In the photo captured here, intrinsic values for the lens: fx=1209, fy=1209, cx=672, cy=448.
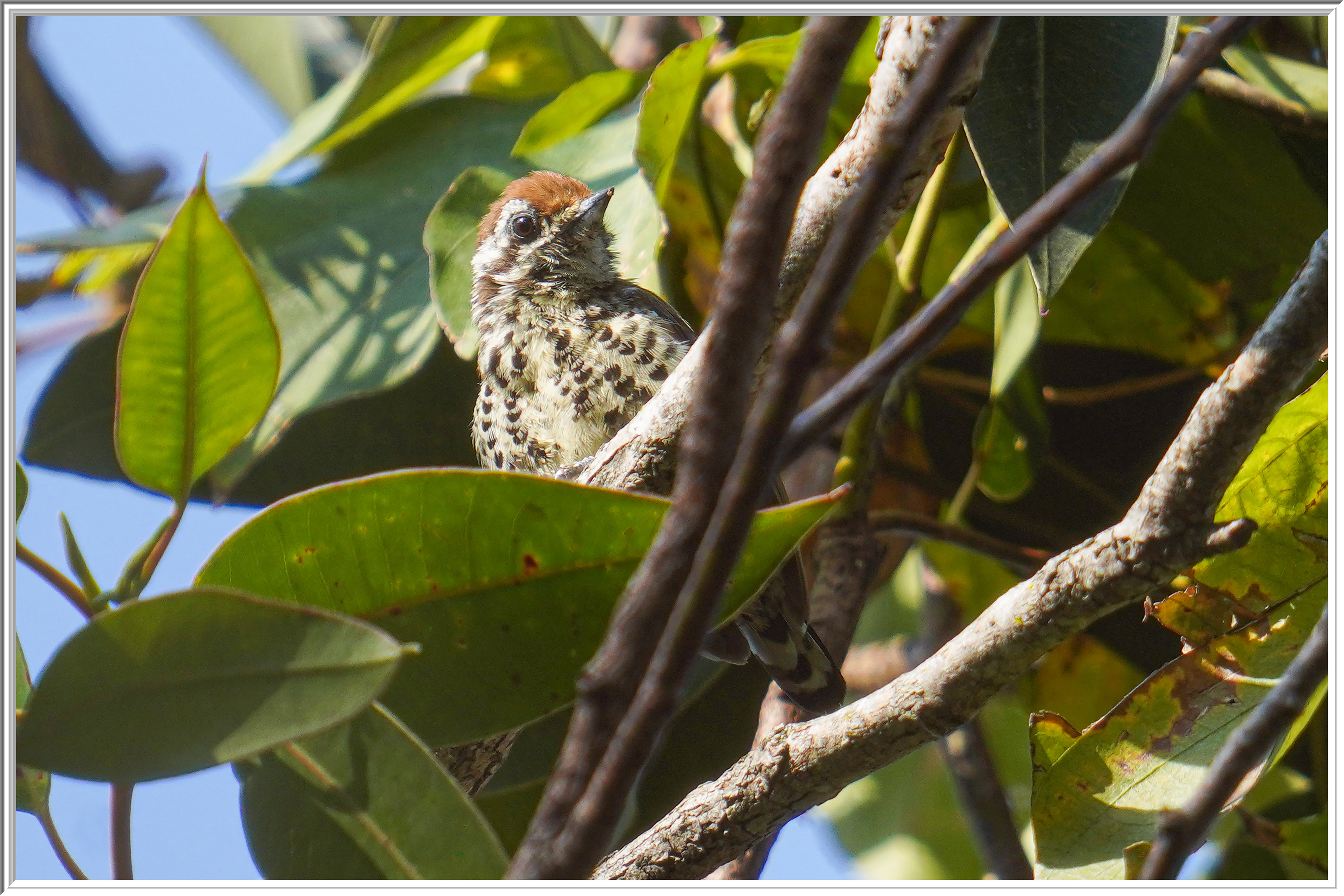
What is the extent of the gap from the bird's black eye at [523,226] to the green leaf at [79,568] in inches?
68.7

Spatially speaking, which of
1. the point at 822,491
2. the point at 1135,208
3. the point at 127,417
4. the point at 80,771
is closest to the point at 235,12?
the point at 127,417

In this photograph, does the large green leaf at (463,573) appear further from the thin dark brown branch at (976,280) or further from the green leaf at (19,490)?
the thin dark brown branch at (976,280)

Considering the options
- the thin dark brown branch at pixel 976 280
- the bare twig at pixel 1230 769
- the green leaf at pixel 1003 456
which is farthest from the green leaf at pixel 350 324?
the bare twig at pixel 1230 769

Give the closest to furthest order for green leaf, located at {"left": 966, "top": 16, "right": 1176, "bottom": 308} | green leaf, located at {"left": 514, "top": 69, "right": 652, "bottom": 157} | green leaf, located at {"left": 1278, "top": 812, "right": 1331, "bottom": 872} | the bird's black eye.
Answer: green leaf, located at {"left": 966, "top": 16, "right": 1176, "bottom": 308} < green leaf, located at {"left": 1278, "top": 812, "right": 1331, "bottom": 872} < green leaf, located at {"left": 514, "top": 69, "right": 652, "bottom": 157} < the bird's black eye

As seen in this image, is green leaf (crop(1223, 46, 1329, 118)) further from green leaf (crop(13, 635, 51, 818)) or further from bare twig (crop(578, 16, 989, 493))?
green leaf (crop(13, 635, 51, 818))

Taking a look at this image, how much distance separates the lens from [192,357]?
1.29m

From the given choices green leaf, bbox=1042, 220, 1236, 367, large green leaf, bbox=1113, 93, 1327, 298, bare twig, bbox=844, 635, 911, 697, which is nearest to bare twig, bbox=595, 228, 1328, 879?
large green leaf, bbox=1113, 93, 1327, 298

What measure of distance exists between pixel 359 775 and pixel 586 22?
242 cm

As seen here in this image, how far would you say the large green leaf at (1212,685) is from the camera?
1.32m

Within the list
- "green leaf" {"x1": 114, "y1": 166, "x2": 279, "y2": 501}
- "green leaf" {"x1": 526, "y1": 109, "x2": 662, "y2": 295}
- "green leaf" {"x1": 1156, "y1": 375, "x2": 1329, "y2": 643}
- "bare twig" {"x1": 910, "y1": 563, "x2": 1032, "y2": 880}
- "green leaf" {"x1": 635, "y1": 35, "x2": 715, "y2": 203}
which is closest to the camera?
"green leaf" {"x1": 114, "y1": 166, "x2": 279, "y2": 501}

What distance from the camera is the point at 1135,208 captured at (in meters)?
2.16

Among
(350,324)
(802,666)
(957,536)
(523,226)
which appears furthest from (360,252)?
(957,536)

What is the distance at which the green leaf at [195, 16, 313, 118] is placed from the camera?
8.91 feet

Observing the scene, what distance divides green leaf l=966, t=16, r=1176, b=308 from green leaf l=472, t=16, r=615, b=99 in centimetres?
119
